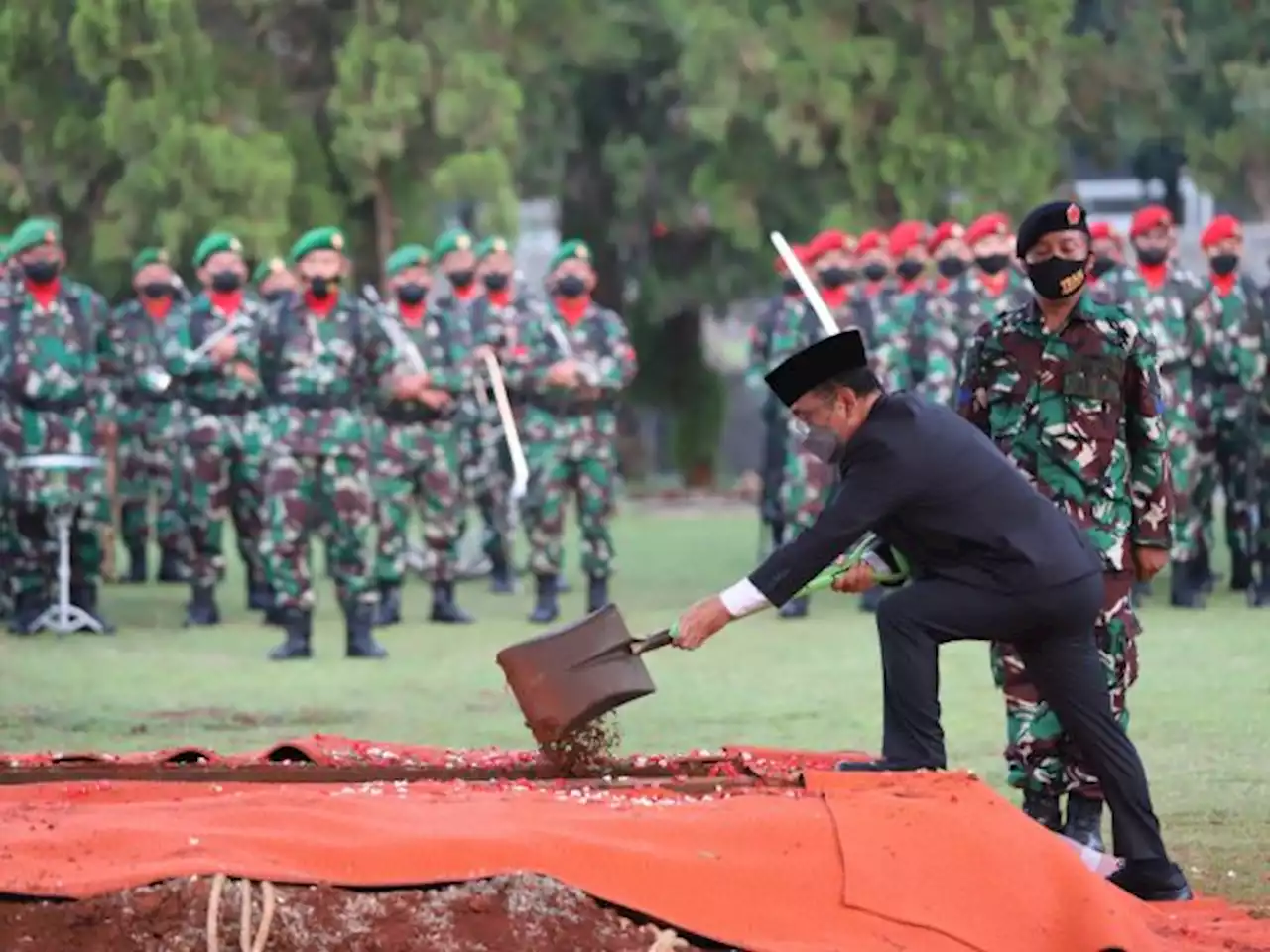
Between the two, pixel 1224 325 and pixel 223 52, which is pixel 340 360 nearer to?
pixel 1224 325

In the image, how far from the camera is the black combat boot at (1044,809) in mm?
7496

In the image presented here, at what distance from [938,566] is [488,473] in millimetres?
9931

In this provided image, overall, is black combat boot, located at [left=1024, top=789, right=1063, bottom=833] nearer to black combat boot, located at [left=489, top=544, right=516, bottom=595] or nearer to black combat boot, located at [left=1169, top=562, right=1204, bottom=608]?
black combat boot, located at [left=1169, top=562, right=1204, bottom=608]

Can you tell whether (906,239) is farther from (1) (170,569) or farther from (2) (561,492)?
(1) (170,569)

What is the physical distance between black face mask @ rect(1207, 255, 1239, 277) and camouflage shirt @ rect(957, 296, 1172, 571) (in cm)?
682

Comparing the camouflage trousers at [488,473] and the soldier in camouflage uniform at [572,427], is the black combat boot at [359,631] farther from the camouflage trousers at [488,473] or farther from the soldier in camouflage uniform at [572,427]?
the camouflage trousers at [488,473]

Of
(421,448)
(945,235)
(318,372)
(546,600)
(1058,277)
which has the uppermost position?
(945,235)

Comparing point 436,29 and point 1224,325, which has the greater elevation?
point 436,29

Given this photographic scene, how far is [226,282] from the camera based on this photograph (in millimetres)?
14547

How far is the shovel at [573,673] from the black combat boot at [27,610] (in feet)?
25.0

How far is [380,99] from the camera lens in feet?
72.9

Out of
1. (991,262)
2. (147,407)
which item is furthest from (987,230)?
(147,407)

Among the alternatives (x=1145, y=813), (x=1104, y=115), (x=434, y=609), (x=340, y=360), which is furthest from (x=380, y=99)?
(x=1145, y=813)

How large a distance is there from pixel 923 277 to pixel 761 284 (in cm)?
980
